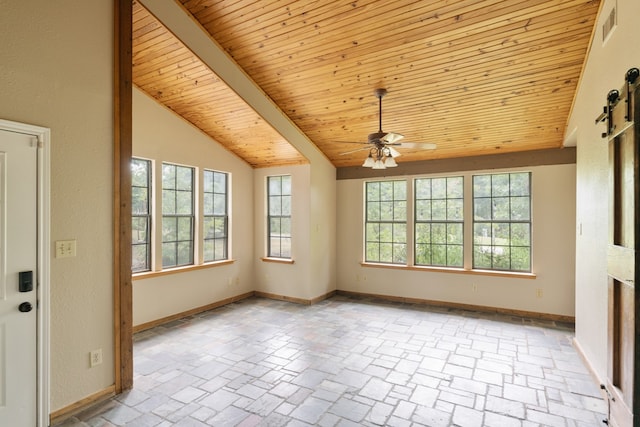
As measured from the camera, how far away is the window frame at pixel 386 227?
608 cm

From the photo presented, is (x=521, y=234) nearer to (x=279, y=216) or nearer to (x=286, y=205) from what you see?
(x=286, y=205)

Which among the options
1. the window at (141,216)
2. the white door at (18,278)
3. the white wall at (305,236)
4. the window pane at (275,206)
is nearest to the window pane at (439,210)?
the white wall at (305,236)

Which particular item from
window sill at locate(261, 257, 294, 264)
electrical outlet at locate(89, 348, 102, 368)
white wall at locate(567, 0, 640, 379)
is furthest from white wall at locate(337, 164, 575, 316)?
electrical outlet at locate(89, 348, 102, 368)

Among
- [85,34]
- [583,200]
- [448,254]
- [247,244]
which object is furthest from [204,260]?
[583,200]

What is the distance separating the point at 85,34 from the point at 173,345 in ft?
10.5

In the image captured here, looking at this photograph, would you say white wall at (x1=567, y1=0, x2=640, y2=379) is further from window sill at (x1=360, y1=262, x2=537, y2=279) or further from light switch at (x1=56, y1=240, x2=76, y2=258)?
light switch at (x1=56, y1=240, x2=76, y2=258)

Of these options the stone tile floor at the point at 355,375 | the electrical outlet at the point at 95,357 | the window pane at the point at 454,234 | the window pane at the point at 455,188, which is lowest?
the stone tile floor at the point at 355,375

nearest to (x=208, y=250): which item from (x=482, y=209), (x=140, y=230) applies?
(x=140, y=230)

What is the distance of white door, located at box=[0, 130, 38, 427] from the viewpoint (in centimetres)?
219

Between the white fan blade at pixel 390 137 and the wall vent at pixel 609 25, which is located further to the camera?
the white fan blade at pixel 390 137

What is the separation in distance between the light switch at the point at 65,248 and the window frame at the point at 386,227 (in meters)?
4.72

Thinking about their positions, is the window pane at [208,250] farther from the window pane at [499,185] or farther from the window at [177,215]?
the window pane at [499,185]

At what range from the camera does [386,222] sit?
623 centimetres

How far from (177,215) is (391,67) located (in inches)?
141
